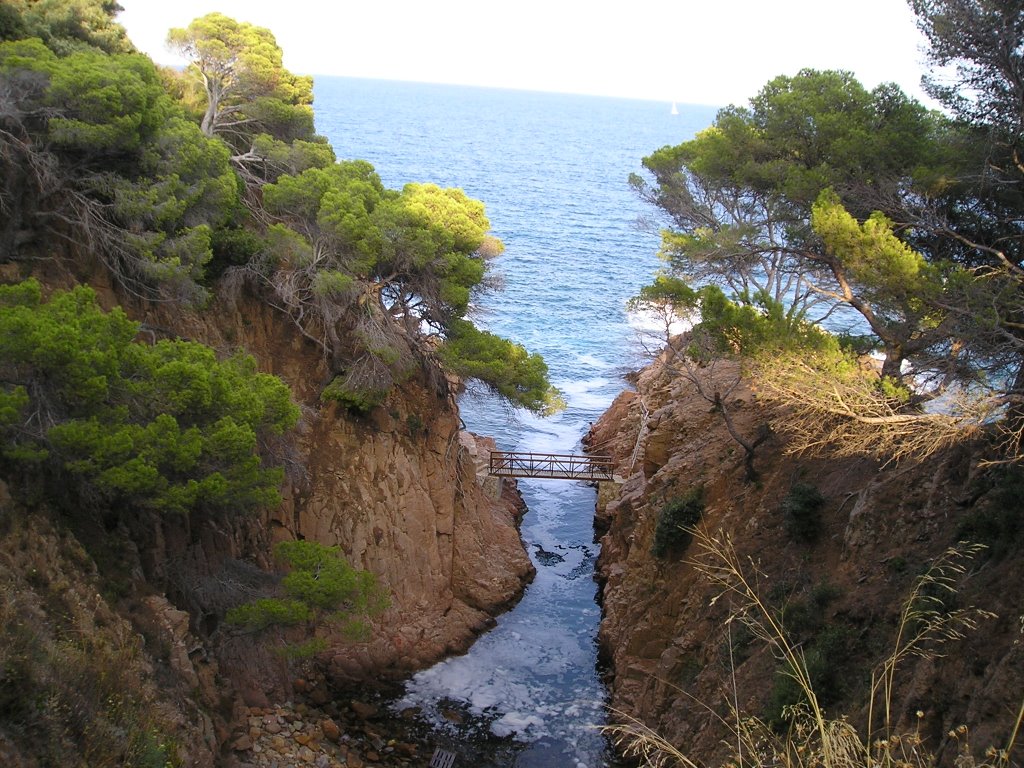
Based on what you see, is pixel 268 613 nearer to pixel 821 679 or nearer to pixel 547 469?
pixel 821 679

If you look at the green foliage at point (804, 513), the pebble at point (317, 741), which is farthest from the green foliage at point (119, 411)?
the green foliage at point (804, 513)

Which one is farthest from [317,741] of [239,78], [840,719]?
[239,78]

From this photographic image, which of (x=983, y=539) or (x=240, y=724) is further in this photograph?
(x=240, y=724)

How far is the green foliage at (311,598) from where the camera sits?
46.8ft

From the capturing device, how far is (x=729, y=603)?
1667 cm

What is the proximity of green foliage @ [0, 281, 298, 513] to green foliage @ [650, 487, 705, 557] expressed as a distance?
8948 millimetres

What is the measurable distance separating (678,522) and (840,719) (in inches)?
483

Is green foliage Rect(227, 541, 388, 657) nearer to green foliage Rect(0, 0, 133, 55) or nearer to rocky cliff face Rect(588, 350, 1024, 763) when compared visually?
rocky cliff face Rect(588, 350, 1024, 763)

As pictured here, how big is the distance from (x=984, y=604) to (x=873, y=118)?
38.8ft

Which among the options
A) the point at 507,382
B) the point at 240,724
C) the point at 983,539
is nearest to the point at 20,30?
the point at 507,382

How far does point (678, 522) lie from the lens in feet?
63.2

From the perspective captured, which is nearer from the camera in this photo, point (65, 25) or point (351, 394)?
point (351, 394)

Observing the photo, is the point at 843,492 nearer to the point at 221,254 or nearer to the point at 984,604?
the point at 984,604

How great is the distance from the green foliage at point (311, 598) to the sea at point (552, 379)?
422 cm
